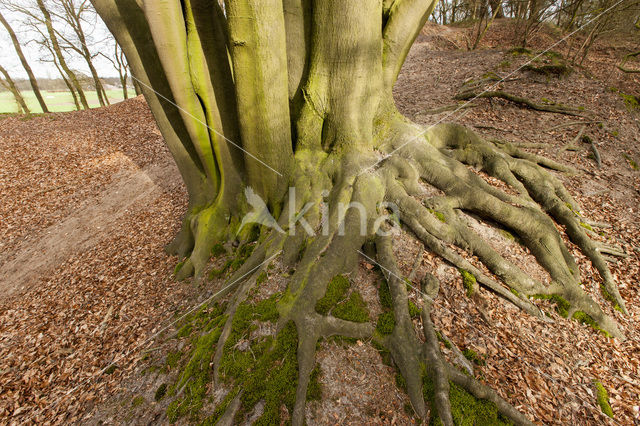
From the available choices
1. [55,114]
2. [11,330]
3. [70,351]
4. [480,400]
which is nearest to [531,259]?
[480,400]

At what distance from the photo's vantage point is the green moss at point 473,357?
2502 millimetres

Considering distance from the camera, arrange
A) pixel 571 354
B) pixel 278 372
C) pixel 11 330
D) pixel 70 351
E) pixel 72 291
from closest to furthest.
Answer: pixel 278 372
pixel 571 354
pixel 70 351
pixel 11 330
pixel 72 291

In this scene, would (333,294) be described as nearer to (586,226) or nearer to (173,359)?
(173,359)

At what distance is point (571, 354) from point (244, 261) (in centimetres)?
401

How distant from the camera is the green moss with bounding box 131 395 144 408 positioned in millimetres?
2836

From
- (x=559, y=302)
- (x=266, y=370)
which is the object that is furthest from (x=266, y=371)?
(x=559, y=302)

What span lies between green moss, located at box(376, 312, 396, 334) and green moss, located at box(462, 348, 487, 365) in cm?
69

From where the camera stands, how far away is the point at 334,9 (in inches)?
127

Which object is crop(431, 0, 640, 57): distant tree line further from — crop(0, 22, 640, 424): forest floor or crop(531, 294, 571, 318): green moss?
crop(531, 294, 571, 318): green moss

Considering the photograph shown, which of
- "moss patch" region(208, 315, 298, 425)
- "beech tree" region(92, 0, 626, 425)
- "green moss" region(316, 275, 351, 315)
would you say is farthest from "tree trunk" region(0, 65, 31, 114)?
"green moss" region(316, 275, 351, 315)

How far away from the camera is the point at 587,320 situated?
3174 millimetres

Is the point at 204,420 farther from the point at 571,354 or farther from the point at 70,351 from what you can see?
the point at 571,354

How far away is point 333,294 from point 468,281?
5.06 feet

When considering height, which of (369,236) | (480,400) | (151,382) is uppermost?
(369,236)
